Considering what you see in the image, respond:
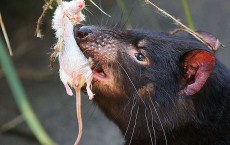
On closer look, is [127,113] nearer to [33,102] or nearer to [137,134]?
[137,134]

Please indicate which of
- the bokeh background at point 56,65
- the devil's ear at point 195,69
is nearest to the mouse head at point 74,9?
the devil's ear at point 195,69

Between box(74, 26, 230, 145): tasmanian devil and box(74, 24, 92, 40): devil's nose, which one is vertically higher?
box(74, 24, 92, 40): devil's nose

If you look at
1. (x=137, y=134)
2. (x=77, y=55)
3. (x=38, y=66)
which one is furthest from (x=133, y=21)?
(x=77, y=55)

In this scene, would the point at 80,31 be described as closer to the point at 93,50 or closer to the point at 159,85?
the point at 93,50

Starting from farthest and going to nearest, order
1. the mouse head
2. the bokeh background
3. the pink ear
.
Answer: the bokeh background → the pink ear → the mouse head

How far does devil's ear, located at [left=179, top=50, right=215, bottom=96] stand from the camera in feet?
6.42

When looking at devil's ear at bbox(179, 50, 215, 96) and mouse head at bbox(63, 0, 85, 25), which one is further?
devil's ear at bbox(179, 50, 215, 96)

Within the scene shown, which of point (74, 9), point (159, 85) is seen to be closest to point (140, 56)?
point (159, 85)

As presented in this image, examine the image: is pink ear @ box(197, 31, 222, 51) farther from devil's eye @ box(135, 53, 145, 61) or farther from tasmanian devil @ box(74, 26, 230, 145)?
devil's eye @ box(135, 53, 145, 61)

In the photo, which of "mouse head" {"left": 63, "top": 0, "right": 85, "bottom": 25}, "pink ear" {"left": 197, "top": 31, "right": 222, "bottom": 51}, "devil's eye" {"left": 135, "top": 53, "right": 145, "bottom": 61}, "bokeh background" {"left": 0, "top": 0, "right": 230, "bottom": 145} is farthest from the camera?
"bokeh background" {"left": 0, "top": 0, "right": 230, "bottom": 145}

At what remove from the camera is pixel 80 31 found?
2.00 metres

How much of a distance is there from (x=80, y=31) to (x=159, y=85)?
1.17 feet

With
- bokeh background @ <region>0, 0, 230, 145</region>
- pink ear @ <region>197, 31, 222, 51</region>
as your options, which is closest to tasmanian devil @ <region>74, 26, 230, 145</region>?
pink ear @ <region>197, 31, 222, 51</region>

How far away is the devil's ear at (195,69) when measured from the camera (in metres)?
1.96
